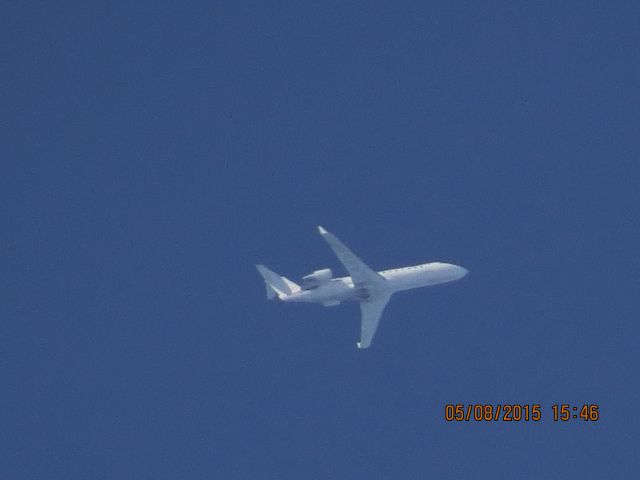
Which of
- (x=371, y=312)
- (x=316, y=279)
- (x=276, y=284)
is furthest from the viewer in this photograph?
(x=276, y=284)

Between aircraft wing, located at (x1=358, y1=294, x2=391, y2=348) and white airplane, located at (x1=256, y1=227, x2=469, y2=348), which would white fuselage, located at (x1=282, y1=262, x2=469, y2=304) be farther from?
aircraft wing, located at (x1=358, y1=294, x2=391, y2=348)

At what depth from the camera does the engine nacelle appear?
337 feet

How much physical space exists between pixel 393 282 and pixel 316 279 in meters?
8.05

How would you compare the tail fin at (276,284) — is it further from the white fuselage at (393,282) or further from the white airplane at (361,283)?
the white fuselage at (393,282)

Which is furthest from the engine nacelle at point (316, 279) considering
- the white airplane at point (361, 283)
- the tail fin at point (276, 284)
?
the tail fin at point (276, 284)

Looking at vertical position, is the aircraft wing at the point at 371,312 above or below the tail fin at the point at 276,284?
below

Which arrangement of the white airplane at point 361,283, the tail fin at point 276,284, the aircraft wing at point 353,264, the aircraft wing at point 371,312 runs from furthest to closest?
the tail fin at point 276,284 < the aircraft wing at point 371,312 < the white airplane at point 361,283 < the aircraft wing at point 353,264

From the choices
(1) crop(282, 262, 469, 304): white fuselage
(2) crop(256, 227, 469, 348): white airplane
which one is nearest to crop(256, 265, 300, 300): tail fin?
(2) crop(256, 227, 469, 348): white airplane

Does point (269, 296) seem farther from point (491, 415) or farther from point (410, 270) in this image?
point (491, 415)

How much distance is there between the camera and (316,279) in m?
103

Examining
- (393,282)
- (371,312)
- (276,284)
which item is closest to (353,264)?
(393,282)

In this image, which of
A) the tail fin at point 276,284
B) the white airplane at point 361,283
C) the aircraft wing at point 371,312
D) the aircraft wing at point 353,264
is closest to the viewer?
the aircraft wing at point 353,264

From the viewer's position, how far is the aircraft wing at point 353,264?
101 m

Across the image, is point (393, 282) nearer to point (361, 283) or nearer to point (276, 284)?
point (361, 283)
